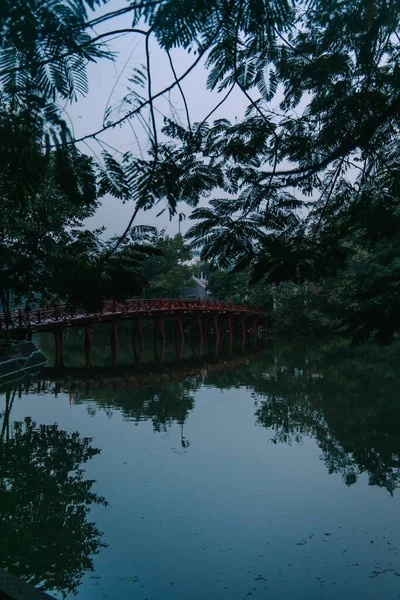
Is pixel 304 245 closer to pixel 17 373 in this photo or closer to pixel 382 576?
pixel 382 576

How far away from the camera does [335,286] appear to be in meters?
32.5

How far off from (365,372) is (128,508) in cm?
1379

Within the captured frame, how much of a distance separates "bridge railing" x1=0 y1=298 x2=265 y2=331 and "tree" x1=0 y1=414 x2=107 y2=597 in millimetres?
7106

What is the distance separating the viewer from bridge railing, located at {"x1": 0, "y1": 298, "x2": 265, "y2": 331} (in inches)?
898

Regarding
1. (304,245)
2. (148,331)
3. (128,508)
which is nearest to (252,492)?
(128,508)

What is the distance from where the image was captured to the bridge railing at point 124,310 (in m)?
22.8

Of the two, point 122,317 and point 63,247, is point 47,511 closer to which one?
point 63,247

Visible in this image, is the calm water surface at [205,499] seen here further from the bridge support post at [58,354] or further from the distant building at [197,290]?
the distant building at [197,290]

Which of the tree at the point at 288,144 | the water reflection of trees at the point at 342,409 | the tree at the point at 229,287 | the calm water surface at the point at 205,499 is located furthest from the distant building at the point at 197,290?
the tree at the point at 288,144

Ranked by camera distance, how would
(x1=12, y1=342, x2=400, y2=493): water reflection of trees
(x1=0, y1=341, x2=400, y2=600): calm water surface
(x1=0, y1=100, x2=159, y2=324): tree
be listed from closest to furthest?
1. (x1=0, y1=100, x2=159, y2=324): tree
2. (x1=0, y1=341, x2=400, y2=600): calm water surface
3. (x1=12, y1=342, x2=400, y2=493): water reflection of trees

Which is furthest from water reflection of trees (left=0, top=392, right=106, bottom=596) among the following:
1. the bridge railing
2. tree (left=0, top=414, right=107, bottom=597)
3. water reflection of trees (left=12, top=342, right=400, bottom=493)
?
the bridge railing

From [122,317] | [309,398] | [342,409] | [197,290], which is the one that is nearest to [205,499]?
[342,409]

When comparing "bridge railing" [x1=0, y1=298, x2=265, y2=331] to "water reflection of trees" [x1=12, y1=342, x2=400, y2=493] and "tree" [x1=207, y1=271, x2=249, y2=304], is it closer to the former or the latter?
"water reflection of trees" [x1=12, y1=342, x2=400, y2=493]

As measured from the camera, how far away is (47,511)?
688cm
